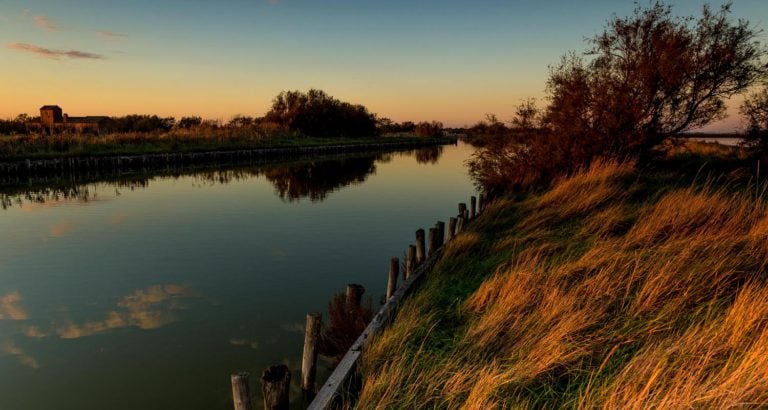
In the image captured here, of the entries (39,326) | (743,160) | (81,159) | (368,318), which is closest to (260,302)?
(368,318)

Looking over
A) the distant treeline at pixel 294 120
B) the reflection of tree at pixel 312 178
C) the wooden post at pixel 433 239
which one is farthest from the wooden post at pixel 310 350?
the distant treeline at pixel 294 120

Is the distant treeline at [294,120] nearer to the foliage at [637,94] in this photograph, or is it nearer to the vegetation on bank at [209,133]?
the vegetation on bank at [209,133]

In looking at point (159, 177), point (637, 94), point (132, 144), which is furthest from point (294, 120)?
point (637, 94)

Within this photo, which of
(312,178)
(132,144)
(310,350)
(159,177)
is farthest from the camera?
(132,144)

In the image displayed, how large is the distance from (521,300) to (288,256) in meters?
8.69

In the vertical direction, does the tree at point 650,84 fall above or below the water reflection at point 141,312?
above

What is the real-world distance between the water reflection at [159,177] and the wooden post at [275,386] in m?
14.8

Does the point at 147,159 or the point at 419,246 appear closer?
the point at 419,246

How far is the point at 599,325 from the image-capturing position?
5426mm

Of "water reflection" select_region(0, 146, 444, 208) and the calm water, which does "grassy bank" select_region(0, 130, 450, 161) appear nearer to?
"water reflection" select_region(0, 146, 444, 208)

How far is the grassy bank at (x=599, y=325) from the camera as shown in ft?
12.9

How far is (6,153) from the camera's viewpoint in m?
30.6

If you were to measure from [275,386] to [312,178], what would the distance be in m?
29.6

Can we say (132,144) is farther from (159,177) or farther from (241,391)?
(241,391)
